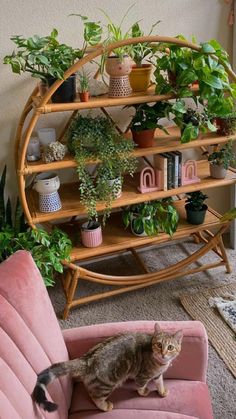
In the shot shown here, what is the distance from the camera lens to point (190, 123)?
1893 millimetres

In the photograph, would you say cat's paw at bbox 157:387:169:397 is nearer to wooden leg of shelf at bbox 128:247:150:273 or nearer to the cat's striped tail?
the cat's striped tail

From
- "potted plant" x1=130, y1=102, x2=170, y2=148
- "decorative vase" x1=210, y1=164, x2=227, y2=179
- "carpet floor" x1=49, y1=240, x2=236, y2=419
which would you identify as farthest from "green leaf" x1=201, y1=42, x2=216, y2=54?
"carpet floor" x1=49, y1=240, x2=236, y2=419

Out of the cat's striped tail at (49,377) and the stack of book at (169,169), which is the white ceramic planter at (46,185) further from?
the cat's striped tail at (49,377)

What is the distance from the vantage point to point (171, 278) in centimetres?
236

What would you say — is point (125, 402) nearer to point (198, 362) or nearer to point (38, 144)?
A: point (198, 362)

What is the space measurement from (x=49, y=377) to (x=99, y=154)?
1039mm

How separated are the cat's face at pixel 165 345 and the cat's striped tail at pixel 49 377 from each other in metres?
0.25

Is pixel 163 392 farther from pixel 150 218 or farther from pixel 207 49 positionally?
pixel 207 49

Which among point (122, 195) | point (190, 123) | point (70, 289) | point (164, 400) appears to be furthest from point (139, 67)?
point (164, 400)

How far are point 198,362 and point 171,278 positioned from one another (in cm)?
110

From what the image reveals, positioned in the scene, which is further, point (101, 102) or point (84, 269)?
point (84, 269)

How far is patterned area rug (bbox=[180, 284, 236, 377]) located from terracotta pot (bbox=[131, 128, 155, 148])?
907 mm

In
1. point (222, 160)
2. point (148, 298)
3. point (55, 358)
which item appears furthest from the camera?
point (148, 298)

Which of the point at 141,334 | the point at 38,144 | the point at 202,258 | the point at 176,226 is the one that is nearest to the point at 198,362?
the point at 141,334
